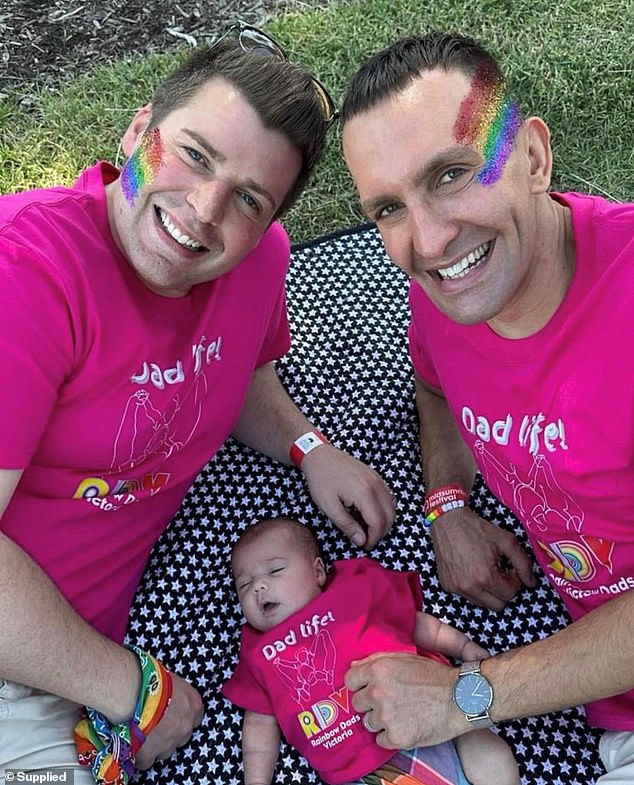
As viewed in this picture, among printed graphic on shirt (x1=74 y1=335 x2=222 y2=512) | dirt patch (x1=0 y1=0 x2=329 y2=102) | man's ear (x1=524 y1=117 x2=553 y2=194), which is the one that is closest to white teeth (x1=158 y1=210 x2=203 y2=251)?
printed graphic on shirt (x1=74 y1=335 x2=222 y2=512)

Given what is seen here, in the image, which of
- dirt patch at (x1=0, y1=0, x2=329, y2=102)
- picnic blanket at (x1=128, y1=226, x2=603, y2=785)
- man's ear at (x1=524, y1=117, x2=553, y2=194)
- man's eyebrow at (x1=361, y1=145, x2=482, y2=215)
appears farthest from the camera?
dirt patch at (x1=0, y1=0, x2=329, y2=102)

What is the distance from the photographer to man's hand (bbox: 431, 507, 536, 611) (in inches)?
94.2

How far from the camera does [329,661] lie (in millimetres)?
2201

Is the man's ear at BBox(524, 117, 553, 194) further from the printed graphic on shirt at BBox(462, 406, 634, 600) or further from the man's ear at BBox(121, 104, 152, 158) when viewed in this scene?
the man's ear at BBox(121, 104, 152, 158)

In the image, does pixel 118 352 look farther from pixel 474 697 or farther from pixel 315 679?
pixel 474 697

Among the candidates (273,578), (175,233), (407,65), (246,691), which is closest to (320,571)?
(273,578)

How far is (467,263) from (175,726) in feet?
4.46

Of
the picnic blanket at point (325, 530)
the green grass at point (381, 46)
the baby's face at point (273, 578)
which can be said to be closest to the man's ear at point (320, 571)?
the baby's face at point (273, 578)

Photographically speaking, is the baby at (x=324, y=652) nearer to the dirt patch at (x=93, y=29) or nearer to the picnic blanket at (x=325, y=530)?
the picnic blanket at (x=325, y=530)

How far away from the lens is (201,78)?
1960 mm

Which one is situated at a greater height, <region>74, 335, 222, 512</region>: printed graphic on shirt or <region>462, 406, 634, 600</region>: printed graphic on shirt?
<region>74, 335, 222, 512</region>: printed graphic on shirt

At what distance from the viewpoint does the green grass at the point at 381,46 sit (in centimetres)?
377

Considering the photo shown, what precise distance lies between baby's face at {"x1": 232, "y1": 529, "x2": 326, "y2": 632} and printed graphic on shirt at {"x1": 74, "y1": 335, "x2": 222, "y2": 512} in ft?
1.09

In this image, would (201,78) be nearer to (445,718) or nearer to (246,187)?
(246,187)
